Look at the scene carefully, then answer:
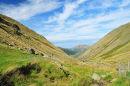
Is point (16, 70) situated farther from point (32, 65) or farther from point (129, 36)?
point (129, 36)

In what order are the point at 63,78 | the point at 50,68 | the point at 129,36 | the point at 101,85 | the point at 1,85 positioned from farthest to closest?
the point at 129,36 → the point at 50,68 → the point at 63,78 → the point at 101,85 → the point at 1,85

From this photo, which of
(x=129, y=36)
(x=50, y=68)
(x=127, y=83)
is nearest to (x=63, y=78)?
(x=50, y=68)

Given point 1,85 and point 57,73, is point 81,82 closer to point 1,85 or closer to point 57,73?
point 57,73

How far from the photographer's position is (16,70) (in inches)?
457

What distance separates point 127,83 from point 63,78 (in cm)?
669

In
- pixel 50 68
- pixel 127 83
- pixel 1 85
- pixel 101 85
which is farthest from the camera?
pixel 50 68

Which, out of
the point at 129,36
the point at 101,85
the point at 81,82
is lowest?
the point at 101,85

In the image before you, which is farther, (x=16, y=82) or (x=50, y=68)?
(x=50, y=68)

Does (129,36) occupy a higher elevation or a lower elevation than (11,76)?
higher

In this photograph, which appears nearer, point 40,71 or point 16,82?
point 16,82

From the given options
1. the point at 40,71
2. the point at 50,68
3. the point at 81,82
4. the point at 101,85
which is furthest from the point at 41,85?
the point at 101,85

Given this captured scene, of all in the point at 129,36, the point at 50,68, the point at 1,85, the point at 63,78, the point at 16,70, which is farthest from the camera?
the point at 129,36

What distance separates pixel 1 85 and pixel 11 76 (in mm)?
1388

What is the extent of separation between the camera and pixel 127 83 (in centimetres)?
979
